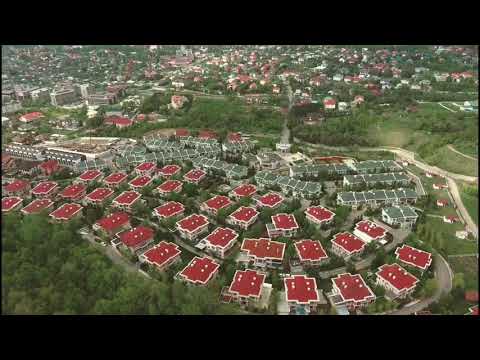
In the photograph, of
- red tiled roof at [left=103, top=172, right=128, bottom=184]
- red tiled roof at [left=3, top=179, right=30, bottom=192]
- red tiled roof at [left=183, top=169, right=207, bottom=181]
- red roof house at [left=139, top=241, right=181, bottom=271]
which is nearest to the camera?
red roof house at [left=139, top=241, right=181, bottom=271]

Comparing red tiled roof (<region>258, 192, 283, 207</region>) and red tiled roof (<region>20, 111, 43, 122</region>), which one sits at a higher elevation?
red tiled roof (<region>20, 111, 43, 122</region>)

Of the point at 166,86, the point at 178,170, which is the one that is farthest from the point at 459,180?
the point at 166,86

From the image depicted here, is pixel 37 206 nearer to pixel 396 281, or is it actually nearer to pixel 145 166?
pixel 145 166

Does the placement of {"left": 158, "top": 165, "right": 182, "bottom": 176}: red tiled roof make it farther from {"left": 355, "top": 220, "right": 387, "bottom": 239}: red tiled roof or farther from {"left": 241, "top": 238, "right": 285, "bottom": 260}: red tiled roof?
{"left": 355, "top": 220, "right": 387, "bottom": 239}: red tiled roof

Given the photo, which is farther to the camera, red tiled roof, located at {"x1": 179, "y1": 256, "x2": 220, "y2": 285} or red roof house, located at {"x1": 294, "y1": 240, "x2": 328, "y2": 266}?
red roof house, located at {"x1": 294, "y1": 240, "x2": 328, "y2": 266}

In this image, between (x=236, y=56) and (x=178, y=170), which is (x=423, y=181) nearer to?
(x=178, y=170)

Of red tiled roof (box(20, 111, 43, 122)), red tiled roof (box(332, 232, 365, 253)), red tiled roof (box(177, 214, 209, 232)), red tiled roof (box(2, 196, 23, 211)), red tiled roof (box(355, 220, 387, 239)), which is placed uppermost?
red tiled roof (box(20, 111, 43, 122))

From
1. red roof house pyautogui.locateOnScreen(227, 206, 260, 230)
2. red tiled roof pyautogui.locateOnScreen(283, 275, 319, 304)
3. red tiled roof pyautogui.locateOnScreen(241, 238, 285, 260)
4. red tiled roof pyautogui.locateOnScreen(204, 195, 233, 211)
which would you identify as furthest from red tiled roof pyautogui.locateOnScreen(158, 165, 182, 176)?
red tiled roof pyautogui.locateOnScreen(283, 275, 319, 304)

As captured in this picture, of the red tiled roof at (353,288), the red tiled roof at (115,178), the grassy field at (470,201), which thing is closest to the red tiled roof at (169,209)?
the red tiled roof at (115,178)
